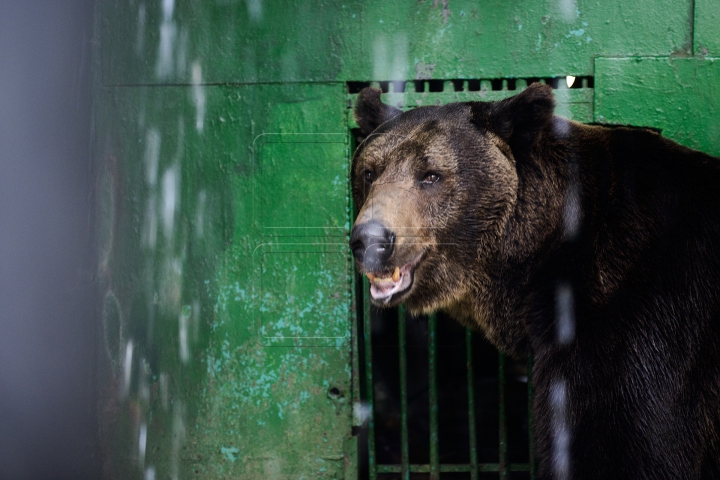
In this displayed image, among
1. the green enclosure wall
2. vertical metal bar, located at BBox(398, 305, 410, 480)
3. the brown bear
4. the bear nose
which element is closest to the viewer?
the brown bear

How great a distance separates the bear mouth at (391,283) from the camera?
3.03 m

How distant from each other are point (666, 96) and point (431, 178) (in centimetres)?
188

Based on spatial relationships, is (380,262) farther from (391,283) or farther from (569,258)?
(569,258)

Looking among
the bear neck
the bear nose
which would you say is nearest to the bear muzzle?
the bear nose

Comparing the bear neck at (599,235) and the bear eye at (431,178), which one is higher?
the bear eye at (431,178)

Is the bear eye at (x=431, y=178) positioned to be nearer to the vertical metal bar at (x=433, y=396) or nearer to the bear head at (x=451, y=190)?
the bear head at (x=451, y=190)

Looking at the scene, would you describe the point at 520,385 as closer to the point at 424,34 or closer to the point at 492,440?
the point at 492,440

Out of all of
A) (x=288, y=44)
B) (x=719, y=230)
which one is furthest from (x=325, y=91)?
(x=719, y=230)

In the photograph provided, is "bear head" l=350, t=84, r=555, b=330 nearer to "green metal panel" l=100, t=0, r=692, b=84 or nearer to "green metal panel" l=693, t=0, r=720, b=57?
"green metal panel" l=100, t=0, r=692, b=84

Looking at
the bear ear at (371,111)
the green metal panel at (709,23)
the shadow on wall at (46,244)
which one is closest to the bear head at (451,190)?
the bear ear at (371,111)

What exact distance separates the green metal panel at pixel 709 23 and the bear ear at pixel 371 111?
2006 millimetres

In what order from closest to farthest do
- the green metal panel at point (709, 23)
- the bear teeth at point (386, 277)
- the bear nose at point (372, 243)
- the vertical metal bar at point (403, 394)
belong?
1. the bear nose at point (372, 243)
2. the bear teeth at point (386, 277)
3. the green metal panel at point (709, 23)
4. the vertical metal bar at point (403, 394)

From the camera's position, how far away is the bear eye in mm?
3104

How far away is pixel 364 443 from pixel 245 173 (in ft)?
7.47
